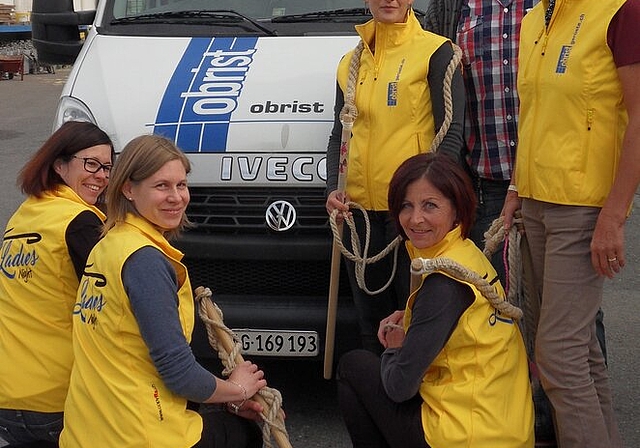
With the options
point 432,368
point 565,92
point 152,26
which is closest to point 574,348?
point 432,368

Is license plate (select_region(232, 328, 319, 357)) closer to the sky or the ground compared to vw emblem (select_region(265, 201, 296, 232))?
closer to the ground

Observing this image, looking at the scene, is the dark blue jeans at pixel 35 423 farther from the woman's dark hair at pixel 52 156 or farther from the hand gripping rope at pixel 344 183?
the hand gripping rope at pixel 344 183

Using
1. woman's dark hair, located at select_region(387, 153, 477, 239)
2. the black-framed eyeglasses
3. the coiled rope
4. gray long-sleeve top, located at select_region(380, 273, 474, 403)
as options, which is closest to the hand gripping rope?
the coiled rope

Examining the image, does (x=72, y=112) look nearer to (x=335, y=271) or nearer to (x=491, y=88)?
(x=335, y=271)

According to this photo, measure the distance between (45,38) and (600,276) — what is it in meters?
3.74

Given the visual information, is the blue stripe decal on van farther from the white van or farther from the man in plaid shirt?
the man in plaid shirt

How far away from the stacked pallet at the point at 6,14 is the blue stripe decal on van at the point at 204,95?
84.2 ft

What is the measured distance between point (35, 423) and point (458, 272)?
142 cm

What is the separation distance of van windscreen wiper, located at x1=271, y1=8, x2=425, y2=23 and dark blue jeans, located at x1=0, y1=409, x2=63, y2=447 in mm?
2340

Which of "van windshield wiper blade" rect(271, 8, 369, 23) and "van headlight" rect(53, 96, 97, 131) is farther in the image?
"van windshield wiper blade" rect(271, 8, 369, 23)

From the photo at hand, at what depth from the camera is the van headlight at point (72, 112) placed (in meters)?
4.16

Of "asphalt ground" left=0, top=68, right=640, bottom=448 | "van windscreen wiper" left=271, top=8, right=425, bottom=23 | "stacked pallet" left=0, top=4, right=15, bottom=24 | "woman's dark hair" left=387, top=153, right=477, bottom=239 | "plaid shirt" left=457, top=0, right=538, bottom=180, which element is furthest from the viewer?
"stacked pallet" left=0, top=4, right=15, bottom=24

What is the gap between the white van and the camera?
3830 millimetres

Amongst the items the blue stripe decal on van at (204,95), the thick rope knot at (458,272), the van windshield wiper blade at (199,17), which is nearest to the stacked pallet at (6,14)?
Answer: the van windshield wiper blade at (199,17)
